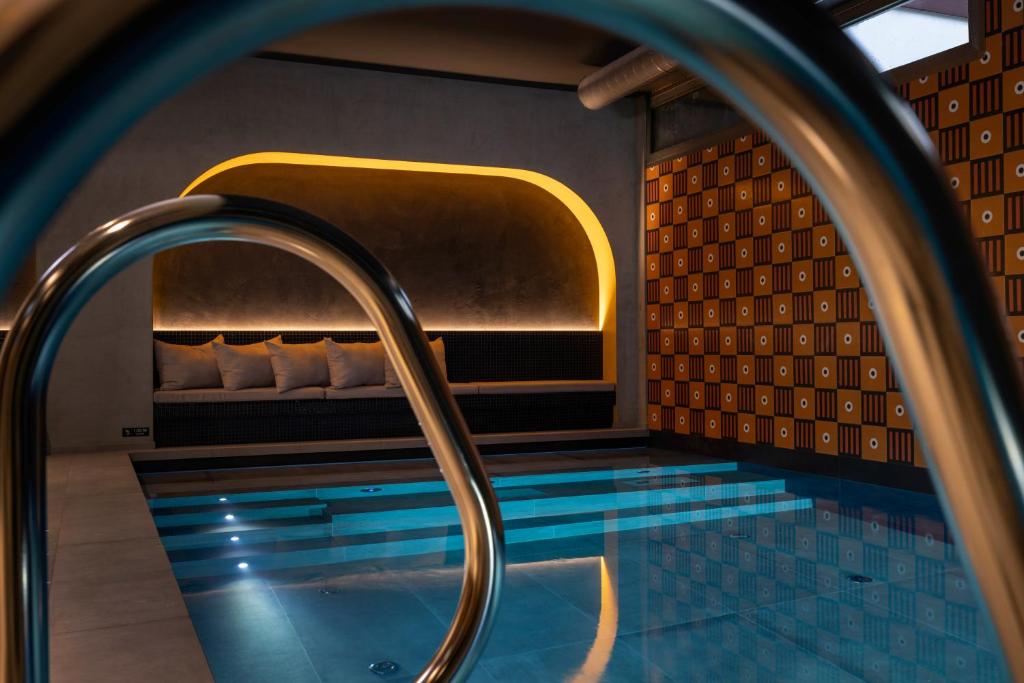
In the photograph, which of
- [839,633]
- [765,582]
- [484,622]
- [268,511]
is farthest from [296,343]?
[484,622]

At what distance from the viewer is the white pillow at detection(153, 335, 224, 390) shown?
6305 millimetres

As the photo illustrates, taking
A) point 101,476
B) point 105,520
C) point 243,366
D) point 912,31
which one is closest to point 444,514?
point 105,520

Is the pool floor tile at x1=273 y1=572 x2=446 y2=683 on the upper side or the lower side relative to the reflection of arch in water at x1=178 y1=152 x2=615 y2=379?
lower

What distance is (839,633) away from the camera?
261 cm

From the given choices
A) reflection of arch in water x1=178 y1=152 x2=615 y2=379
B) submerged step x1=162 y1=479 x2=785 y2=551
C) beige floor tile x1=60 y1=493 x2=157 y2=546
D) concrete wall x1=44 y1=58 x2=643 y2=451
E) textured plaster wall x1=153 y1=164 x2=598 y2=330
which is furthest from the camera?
textured plaster wall x1=153 y1=164 x2=598 y2=330

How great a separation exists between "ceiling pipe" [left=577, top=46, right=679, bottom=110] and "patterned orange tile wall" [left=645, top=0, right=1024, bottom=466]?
2.70 ft

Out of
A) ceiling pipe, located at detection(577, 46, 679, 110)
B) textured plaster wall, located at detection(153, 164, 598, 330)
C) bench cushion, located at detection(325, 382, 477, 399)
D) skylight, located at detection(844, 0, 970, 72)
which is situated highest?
ceiling pipe, located at detection(577, 46, 679, 110)

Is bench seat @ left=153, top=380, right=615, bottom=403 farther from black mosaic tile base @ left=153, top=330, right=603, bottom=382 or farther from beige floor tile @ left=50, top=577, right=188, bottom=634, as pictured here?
beige floor tile @ left=50, top=577, right=188, bottom=634

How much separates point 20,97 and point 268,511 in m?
4.60

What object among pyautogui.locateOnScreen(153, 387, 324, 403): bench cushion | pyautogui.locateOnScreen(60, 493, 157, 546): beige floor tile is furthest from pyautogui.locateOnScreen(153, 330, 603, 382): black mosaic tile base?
pyautogui.locateOnScreen(60, 493, 157, 546): beige floor tile

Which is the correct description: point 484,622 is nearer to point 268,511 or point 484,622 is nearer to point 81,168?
point 81,168

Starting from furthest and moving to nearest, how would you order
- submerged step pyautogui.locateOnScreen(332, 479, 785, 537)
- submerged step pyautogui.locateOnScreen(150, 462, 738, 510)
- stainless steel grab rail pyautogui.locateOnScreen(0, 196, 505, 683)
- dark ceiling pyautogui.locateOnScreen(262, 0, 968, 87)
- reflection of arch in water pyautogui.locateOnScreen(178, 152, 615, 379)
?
reflection of arch in water pyautogui.locateOnScreen(178, 152, 615, 379) < dark ceiling pyautogui.locateOnScreen(262, 0, 968, 87) < submerged step pyautogui.locateOnScreen(150, 462, 738, 510) < submerged step pyautogui.locateOnScreen(332, 479, 785, 537) < stainless steel grab rail pyautogui.locateOnScreen(0, 196, 505, 683)

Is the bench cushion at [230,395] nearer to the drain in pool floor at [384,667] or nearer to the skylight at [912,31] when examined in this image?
the drain in pool floor at [384,667]

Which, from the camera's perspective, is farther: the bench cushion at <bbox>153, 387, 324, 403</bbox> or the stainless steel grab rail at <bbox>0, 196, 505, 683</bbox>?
the bench cushion at <bbox>153, 387, 324, 403</bbox>
